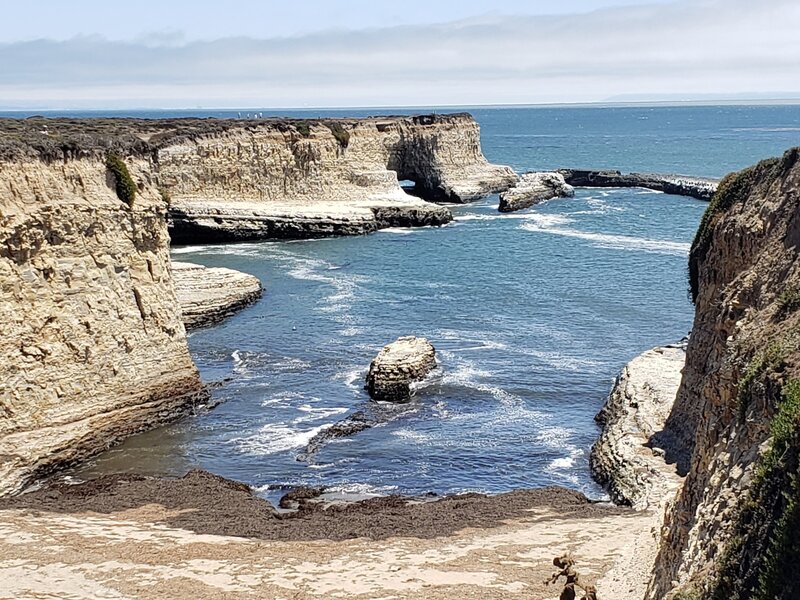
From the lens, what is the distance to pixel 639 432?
26156 mm

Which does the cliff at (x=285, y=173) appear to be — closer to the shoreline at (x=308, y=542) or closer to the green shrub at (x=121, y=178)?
the green shrub at (x=121, y=178)

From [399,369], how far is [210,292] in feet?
53.7

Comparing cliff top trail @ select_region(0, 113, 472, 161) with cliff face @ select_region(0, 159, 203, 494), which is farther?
cliff top trail @ select_region(0, 113, 472, 161)

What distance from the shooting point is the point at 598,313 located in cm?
4450

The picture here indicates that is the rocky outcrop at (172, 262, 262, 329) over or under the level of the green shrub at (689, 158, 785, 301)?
under

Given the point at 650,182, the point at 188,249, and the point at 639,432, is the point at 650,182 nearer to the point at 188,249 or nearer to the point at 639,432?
the point at 188,249

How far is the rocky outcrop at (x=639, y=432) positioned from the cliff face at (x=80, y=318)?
13901 millimetres

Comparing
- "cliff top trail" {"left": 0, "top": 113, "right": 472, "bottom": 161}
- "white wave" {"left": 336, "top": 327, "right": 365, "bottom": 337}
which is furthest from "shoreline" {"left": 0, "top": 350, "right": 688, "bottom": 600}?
"white wave" {"left": 336, "top": 327, "right": 365, "bottom": 337}

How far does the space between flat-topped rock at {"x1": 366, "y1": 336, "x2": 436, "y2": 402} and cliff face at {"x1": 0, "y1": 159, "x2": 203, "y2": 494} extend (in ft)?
20.8

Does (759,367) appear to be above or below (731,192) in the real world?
below

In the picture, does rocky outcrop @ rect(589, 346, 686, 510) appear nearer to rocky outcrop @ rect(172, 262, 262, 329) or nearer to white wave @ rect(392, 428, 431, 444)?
white wave @ rect(392, 428, 431, 444)

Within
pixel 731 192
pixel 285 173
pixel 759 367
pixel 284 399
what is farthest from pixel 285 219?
pixel 759 367

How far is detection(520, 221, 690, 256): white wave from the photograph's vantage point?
62.7 m

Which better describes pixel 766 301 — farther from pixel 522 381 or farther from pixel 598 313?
pixel 598 313
